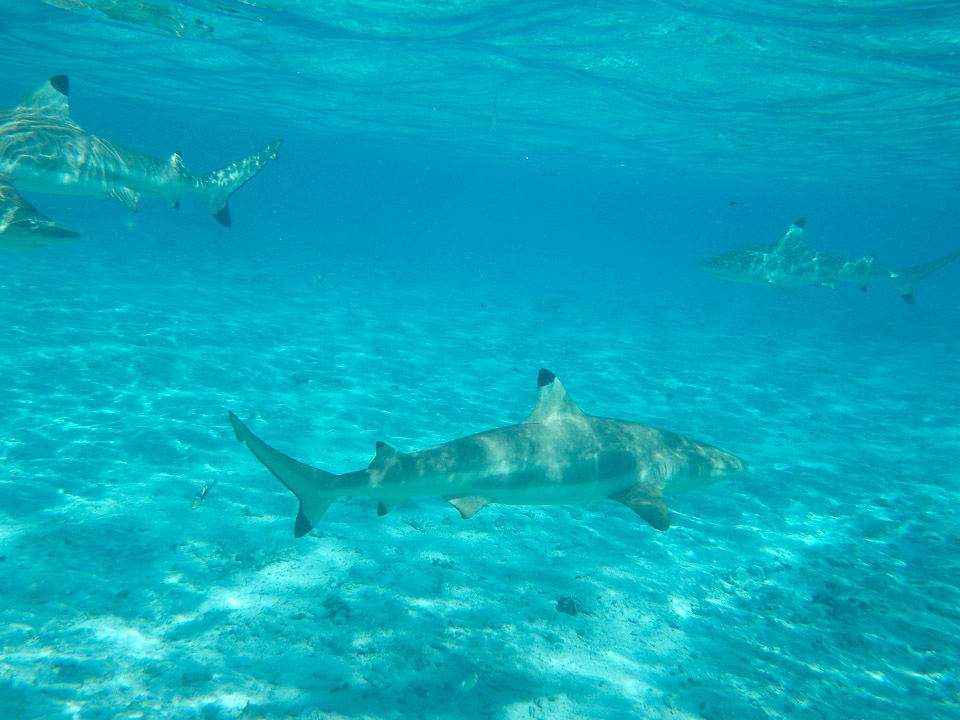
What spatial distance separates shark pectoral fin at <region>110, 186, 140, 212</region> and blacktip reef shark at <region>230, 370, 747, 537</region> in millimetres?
6244

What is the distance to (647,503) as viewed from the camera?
550 centimetres

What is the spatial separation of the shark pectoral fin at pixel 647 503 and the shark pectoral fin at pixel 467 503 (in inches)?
61.8

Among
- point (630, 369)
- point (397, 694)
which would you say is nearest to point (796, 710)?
point (397, 694)

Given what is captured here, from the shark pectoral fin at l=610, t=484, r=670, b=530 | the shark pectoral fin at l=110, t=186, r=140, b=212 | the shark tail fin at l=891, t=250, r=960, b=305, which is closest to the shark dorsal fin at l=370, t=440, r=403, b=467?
the shark pectoral fin at l=610, t=484, r=670, b=530

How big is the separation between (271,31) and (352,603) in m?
22.5

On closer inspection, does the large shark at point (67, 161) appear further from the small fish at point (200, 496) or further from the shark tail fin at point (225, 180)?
the small fish at point (200, 496)

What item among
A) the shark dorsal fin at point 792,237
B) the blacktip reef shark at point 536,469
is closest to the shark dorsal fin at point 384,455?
the blacktip reef shark at point 536,469

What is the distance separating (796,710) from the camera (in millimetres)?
5105

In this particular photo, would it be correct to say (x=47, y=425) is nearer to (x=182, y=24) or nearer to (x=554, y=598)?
(x=554, y=598)

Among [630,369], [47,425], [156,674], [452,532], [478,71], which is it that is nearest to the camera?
[156,674]

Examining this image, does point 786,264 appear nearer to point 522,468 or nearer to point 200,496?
point 522,468

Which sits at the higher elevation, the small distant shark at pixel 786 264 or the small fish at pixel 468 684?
the small distant shark at pixel 786 264

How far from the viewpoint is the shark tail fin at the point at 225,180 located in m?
10.1

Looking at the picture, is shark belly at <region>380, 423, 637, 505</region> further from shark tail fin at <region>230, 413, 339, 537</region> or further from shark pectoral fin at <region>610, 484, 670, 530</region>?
shark tail fin at <region>230, 413, 339, 537</region>
